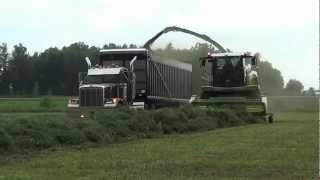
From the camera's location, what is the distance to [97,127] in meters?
20.4

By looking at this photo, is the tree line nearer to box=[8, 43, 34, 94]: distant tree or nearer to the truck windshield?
box=[8, 43, 34, 94]: distant tree

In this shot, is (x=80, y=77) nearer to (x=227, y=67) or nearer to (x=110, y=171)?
(x=227, y=67)

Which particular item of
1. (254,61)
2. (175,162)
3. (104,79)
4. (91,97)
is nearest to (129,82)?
(104,79)

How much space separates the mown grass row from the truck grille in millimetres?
5315

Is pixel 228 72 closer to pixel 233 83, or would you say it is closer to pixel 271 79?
pixel 233 83

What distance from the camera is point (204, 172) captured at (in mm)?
11992

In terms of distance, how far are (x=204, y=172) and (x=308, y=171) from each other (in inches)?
71.6

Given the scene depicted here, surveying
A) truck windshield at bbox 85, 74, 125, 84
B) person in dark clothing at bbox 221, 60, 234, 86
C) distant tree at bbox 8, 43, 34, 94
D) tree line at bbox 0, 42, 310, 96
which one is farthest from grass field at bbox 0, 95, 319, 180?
distant tree at bbox 8, 43, 34, 94

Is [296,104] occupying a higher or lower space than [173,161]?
lower

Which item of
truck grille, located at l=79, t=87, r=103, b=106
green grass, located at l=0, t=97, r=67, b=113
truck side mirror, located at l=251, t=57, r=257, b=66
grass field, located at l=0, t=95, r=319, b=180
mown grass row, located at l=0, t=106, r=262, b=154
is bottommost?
green grass, located at l=0, t=97, r=67, b=113

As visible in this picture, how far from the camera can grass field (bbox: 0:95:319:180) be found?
11641mm

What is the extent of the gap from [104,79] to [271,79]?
44.8 meters

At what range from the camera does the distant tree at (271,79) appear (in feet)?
238

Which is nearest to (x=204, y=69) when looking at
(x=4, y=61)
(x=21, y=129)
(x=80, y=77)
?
(x=80, y=77)
